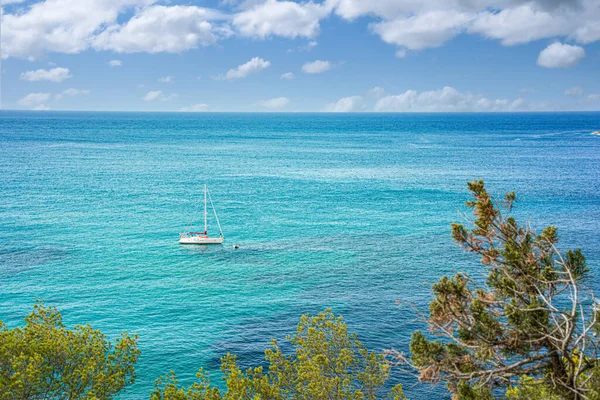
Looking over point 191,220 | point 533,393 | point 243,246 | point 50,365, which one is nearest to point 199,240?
point 243,246

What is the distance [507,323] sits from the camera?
62.5ft

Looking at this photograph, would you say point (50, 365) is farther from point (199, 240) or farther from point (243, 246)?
point (199, 240)

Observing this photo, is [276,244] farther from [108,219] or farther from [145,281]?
[108,219]

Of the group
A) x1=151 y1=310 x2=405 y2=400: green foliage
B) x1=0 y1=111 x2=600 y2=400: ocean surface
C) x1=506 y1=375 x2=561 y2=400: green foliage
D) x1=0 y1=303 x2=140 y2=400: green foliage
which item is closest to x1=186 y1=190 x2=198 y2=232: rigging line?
x1=0 y1=111 x2=600 y2=400: ocean surface

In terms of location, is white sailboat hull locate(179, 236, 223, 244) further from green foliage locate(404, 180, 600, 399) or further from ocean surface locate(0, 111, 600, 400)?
green foliage locate(404, 180, 600, 399)

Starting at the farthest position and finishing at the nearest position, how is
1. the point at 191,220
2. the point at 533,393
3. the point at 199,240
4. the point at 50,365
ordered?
1. the point at 191,220
2. the point at 199,240
3. the point at 50,365
4. the point at 533,393

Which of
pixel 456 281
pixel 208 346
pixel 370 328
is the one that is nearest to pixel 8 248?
pixel 208 346

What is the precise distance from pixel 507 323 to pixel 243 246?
63389 millimetres

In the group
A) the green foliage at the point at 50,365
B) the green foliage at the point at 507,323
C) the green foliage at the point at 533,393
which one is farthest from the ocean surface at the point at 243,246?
the green foliage at the point at 50,365

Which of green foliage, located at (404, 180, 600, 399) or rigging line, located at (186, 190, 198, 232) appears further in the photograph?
rigging line, located at (186, 190, 198, 232)

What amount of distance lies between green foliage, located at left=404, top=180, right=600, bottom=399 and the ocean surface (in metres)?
2.96

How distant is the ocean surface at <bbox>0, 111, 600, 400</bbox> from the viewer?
2190 inches

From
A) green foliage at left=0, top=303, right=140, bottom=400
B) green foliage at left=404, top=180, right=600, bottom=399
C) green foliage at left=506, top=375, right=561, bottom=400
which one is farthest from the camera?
green foliage at left=0, top=303, right=140, bottom=400

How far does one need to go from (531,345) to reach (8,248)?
74836 millimetres
